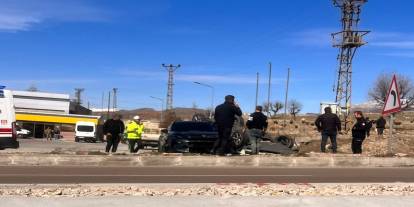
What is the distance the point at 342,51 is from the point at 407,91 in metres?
24.2

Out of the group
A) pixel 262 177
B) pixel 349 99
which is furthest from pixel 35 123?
pixel 262 177

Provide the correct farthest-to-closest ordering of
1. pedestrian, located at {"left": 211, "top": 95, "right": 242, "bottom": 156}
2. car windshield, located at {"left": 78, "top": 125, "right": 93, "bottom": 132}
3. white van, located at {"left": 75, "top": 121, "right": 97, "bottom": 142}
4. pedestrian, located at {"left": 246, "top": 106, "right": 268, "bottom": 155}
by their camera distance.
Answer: car windshield, located at {"left": 78, "top": 125, "right": 93, "bottom": 132} < white van, located at {"left": 75, "top": 121, "right": 97, "bottom": 142} < pedestrian, located at {"left": 246, "top": 106, "right": 268, "bottom": 155} < pedestrian, located at {"left": 211, "top": 95, "right": 242, "bottom": 156}

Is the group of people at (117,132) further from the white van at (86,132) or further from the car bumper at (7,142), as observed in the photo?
the white van at (86,132)

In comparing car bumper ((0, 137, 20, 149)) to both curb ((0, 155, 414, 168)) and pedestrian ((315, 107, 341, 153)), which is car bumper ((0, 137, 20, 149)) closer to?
curb ((0, 155, 414, 168))

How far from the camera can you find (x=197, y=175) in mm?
13859

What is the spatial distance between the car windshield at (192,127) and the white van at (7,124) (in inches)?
197

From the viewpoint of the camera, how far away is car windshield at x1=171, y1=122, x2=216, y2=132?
20.4 meters

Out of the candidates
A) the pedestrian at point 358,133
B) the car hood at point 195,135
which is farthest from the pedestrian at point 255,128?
the pedestrian at point 358,133

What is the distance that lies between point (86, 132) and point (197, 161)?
2193 inches

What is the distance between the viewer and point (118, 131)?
20.5 m

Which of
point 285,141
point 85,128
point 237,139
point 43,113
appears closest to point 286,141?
point 285,141

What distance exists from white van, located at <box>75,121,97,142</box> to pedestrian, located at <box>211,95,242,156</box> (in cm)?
5371

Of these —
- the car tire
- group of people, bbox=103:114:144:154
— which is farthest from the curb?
the car tire

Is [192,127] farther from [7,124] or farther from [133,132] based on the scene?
[7,124]
